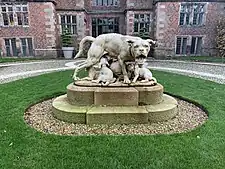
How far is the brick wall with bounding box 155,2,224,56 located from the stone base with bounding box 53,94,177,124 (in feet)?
48.2

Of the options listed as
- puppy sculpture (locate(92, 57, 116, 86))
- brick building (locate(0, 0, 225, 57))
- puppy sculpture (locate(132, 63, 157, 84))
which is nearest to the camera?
puppy sculpture (locate(92, 57, 116, 86))

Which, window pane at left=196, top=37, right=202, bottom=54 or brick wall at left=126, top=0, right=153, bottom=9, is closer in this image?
window pane at left=196, top=37, right=202, bottom=54

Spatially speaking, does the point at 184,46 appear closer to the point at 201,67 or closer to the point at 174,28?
the point at 174,28

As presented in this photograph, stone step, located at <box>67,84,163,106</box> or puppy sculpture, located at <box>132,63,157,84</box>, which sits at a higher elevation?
puppy sculpture, located at <box>132,63,157,84</box>

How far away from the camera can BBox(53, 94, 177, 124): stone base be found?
4.07 metres

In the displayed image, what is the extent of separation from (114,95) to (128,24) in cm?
1612

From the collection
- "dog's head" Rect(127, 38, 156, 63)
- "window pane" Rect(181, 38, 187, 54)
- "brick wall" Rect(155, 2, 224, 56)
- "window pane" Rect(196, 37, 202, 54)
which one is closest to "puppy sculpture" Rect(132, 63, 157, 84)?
"dog's head" Rect(127, 38, 156, 63)

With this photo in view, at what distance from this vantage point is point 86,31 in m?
20.4

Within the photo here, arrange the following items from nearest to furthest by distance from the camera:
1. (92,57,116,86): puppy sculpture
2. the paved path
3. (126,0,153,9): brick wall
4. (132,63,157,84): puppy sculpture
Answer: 1. (92,57,116,86): puppy sculpture
2. (132,63,157,84): puppy sculpture
3. the paved path
4. (126,0,153,9): brick wall

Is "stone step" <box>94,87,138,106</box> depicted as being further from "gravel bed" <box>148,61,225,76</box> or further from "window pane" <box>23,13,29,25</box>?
"window pane" <box>23,13,29,25</box>

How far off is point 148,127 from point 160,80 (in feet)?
14.8

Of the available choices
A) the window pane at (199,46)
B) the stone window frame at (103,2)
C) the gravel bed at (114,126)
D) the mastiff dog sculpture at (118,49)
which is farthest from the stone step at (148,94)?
the stone window frame at (103,2)

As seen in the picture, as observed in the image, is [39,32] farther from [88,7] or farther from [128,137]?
[128,137]

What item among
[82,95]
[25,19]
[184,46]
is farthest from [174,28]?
[82,95]
